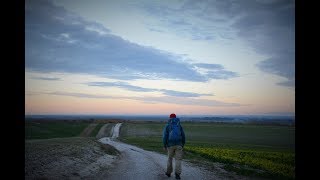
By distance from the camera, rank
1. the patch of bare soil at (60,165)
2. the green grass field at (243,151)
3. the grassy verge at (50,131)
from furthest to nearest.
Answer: the grassy verge at (50,131) < the green grass field at (243,151) < the patch of bare soil at (60,165)

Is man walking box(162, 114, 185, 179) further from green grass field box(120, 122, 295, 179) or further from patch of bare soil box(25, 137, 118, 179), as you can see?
green grass field box(120, 122, 295, 179)

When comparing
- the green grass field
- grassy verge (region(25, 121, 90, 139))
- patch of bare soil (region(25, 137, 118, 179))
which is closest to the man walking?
patch of bare soil (region(25, 137, 118, 179))

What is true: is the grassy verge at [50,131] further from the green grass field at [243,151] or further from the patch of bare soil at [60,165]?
the patch of bare soil at [60,165]

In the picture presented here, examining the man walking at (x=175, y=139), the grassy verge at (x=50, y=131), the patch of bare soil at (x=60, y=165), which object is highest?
the man walking at (x=175, y=139)

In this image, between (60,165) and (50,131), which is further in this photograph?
(50,131)

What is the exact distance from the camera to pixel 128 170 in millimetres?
13836

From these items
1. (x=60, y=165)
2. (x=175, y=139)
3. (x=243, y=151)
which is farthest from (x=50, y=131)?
(x=175, y=139)

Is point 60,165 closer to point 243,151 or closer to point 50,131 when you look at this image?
point 243,151

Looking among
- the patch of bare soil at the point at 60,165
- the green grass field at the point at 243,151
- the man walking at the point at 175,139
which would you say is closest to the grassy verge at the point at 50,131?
the green grass field at the point at 243,151

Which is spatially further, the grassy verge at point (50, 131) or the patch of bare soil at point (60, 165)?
the grassy verge at point (50, 131)

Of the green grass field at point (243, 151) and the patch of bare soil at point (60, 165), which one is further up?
the patch of bare soil at point (60, 165)
